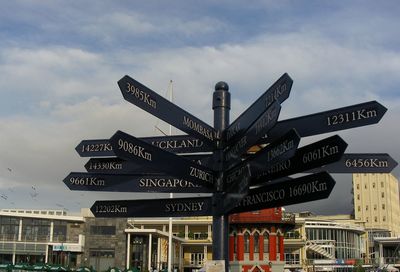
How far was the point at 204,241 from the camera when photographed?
92.4 metres

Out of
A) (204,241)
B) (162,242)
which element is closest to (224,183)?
(162,242)

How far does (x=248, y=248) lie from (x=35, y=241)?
40.7 meters

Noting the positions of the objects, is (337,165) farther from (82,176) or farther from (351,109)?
(82,176)

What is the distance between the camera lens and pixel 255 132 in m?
7.92

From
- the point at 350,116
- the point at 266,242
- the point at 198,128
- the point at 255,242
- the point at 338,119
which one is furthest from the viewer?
the point at 266,242

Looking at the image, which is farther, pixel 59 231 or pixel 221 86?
pixel 59 231

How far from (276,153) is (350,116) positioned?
1.19 m

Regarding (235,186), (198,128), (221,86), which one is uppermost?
(221,86)

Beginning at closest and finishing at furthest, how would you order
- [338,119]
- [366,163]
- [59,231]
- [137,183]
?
[338,119] < [366,163] < [137,183] < [59,231]

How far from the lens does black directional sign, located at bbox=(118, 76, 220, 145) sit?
26.9 feet

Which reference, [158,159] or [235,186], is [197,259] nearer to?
[158,159]

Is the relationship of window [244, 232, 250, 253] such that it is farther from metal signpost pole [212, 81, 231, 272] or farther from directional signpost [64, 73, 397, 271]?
metal signpost pole [212, 81, 231, 272]

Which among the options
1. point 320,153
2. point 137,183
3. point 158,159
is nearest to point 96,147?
point 137,183

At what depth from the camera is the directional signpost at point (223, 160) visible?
24.1 ft
